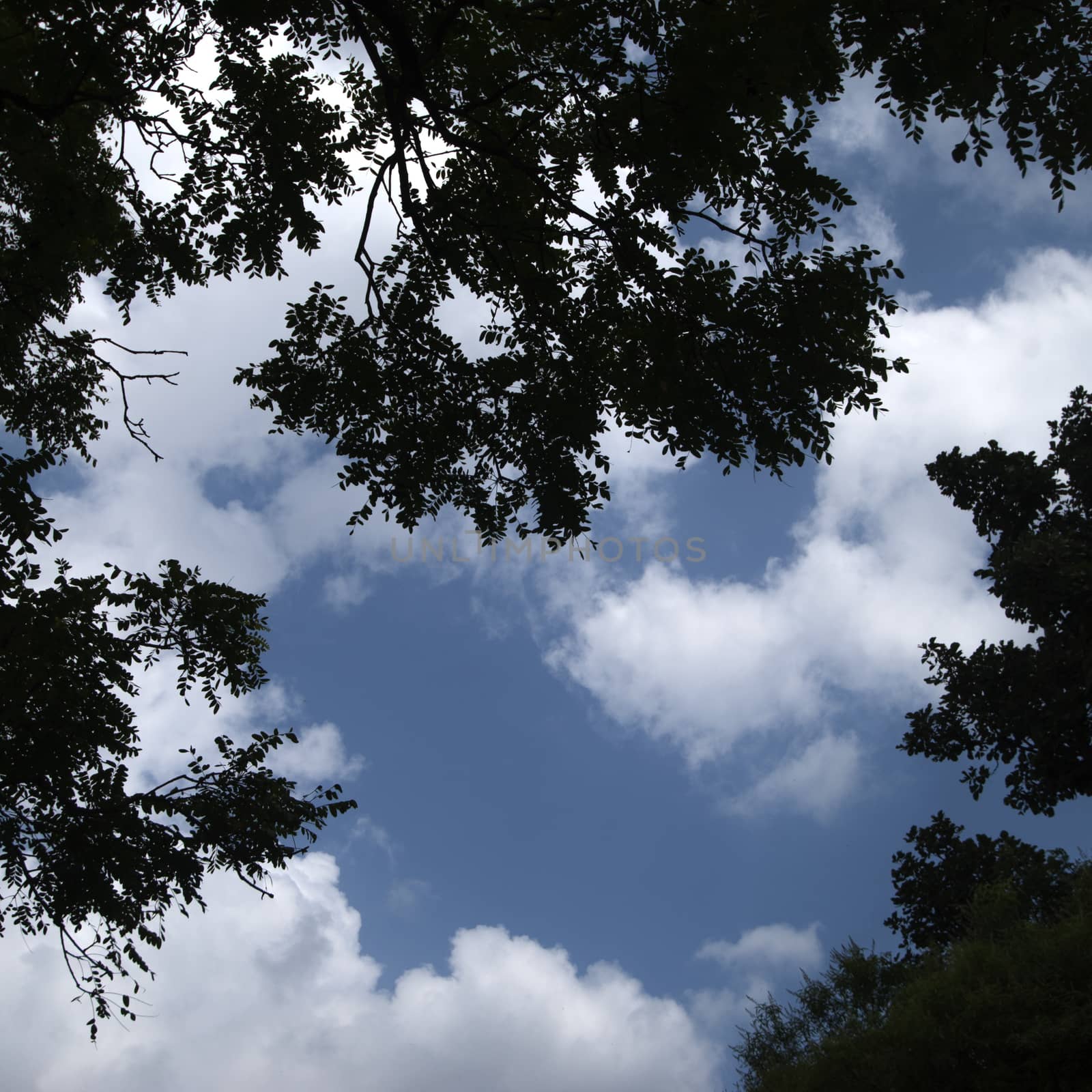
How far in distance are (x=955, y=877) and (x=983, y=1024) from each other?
6.01 m

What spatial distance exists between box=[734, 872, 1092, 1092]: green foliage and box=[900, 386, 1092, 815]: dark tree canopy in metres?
2.61

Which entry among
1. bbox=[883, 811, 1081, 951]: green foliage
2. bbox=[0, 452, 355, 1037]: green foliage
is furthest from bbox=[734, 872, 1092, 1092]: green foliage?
bbox=[0, 452, 355, 1037]: green foliage

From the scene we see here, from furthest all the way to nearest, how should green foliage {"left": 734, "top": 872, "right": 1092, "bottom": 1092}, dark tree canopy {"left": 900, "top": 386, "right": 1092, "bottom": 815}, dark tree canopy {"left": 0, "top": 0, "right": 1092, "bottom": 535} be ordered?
dark tree canopy {"left": 900, "top": 386, "right": 1092, "bottom": 815}
green foliage {"left": 734, "top": 872, "right": 1092, "bottom": 1092}
dark tree canopy {"left": 0, "top": 0, "right": 1092, "bottom": 535}

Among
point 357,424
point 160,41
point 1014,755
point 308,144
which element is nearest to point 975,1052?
point 1014,755

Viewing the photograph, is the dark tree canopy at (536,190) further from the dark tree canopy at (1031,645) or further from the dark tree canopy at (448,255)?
A: the dark tree canopy at (1031,645)

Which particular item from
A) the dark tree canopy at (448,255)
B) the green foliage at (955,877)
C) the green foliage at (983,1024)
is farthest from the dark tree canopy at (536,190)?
the green foliage at (955,877)

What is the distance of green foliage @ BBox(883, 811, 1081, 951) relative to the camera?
16.3m

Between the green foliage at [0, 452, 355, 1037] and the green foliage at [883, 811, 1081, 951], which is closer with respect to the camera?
the green foliage at [0, 452, 355, 1037]

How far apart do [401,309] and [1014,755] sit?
14.5 metres

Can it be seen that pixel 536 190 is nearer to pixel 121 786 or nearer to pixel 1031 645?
pixel 121 786

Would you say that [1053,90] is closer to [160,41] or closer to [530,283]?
[530,283]

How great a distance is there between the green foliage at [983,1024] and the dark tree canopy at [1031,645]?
8.56 feet

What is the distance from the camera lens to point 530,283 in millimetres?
8039

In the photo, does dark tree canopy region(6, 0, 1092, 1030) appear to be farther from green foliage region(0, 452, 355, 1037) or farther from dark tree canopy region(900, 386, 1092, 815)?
dark tree canopy region(900, 386, 1092, 815)
